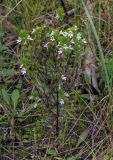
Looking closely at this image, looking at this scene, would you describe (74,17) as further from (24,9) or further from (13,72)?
(13,72)

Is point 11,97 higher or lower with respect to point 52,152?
higher

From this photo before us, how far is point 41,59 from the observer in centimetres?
208

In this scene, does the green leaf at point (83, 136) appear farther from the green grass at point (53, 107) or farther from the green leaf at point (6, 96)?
the green leaf at point (6, 96)

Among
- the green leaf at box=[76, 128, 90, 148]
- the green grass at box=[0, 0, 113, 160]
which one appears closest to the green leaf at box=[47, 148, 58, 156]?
the green grass at box=[0, 0, 113, 160]

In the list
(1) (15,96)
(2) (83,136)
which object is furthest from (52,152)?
(1) (15,96)

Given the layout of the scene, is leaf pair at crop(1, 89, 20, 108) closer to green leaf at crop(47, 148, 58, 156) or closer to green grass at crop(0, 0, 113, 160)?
green grass at crop(0, 0, 113, 160)

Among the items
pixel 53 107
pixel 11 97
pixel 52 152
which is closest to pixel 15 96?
pixel 11 97

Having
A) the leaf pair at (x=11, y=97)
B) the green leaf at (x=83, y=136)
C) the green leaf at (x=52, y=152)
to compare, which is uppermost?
the leaf pair at (x=11, y=97)

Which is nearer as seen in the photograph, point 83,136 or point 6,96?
point 83,136

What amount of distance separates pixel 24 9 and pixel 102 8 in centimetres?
48

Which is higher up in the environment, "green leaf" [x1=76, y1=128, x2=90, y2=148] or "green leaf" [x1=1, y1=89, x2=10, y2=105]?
"green leaf" [x1=1, y1=89, x2=10, y2=105]

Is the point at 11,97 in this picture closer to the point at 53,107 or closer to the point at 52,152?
the point at 53,107

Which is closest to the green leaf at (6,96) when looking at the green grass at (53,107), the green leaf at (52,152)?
the green grass at (53,107)

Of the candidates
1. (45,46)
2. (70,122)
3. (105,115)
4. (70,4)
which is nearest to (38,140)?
(70,122)
